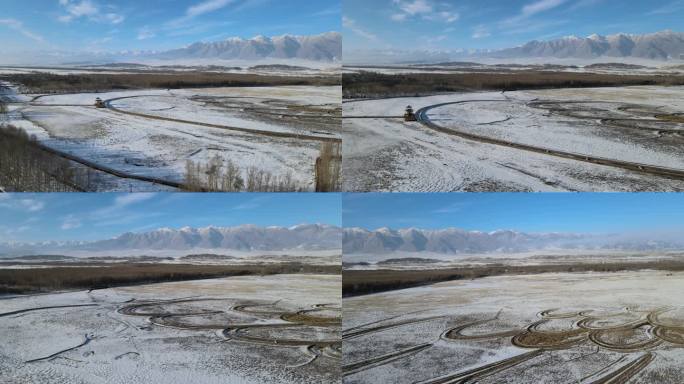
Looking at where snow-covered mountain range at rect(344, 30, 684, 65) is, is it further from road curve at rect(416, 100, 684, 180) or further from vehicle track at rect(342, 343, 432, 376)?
vehicle track at rect(342, 343, 432, 376)

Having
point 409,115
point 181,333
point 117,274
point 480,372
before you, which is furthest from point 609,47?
point 117,274

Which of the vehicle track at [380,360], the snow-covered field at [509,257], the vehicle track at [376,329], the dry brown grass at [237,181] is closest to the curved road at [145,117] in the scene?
the dry brown grass at [237,181]

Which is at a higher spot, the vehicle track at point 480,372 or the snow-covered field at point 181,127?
the snow-covered field at point 181,127

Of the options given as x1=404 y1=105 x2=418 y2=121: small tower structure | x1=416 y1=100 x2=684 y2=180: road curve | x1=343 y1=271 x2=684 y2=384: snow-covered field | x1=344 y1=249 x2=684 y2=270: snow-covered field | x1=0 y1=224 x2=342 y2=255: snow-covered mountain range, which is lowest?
x1=343 y1=271 x2=684 y2=384: snow-covered field

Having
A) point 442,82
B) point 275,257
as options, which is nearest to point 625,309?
point 442,82

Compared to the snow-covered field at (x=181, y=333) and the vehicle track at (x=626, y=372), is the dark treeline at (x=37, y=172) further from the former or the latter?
the vehicle track at (x=626, y=372)

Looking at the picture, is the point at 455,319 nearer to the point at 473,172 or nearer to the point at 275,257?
the point at 473,172

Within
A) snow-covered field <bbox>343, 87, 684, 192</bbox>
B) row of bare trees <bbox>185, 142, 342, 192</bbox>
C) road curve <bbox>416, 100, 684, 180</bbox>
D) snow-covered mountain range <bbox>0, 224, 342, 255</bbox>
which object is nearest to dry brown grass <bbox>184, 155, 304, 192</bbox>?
row of bare trees <bbox>185, 142, 342, 192</bbox>
